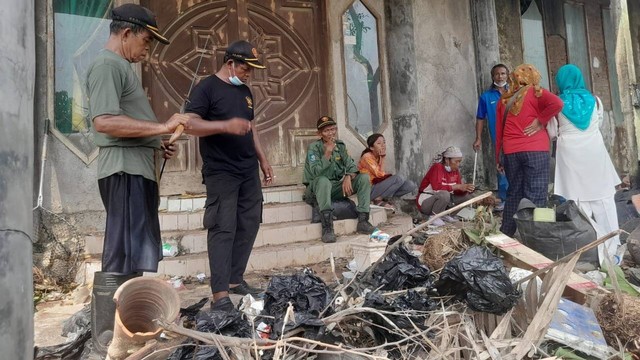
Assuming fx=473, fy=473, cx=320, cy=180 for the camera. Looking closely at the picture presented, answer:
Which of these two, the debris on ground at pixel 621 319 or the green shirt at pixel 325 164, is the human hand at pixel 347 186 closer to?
the green shirt at pixel 325 164

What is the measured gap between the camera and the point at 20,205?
3.68 ft

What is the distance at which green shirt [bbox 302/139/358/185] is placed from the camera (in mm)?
5262

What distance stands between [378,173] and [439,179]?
910mm

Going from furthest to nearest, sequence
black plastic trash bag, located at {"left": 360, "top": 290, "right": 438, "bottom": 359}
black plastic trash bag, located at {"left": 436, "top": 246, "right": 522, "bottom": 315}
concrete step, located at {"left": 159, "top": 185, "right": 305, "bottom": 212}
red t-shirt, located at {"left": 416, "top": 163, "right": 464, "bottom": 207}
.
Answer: red t-shirt, located at {"left": 416, "top": 163, "right": 464, "bottom": 207}, concrete step, located at {"left": 159, "top": 185, "right": 305, "bottom": 212}, black plastic trash bag, located at {"left": 436, "top": 246, "right": 522, "bottom": 315}, black plastic trash bag, located at {"left": 360, "top": 290, "right": 438, "bottom": 359}

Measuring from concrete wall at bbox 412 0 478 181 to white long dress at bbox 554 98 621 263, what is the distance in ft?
7.42

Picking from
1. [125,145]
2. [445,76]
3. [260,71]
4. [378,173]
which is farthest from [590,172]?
[125,145]

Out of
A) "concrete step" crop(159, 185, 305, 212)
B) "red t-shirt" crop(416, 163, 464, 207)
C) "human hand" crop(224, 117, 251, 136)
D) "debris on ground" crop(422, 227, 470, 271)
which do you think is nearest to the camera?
"human hand" crop(224, 117, 251, 136)

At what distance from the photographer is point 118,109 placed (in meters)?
2.36

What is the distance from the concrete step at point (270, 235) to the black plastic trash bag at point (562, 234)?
1927 mm

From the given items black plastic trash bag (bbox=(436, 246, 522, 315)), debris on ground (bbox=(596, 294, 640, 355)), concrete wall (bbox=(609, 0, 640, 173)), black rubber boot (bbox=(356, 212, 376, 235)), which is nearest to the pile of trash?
black plastic trash bag (bbox=(436, 246, 522, 315))

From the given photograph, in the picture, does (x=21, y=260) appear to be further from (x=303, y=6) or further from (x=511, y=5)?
(x=511, y=5)

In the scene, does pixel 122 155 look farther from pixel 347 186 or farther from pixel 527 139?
pixel 527 139

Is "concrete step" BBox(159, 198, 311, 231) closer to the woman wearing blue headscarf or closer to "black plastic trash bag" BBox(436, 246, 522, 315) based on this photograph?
the woman wearing blue headscarf

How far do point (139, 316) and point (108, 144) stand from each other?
0.90 m
